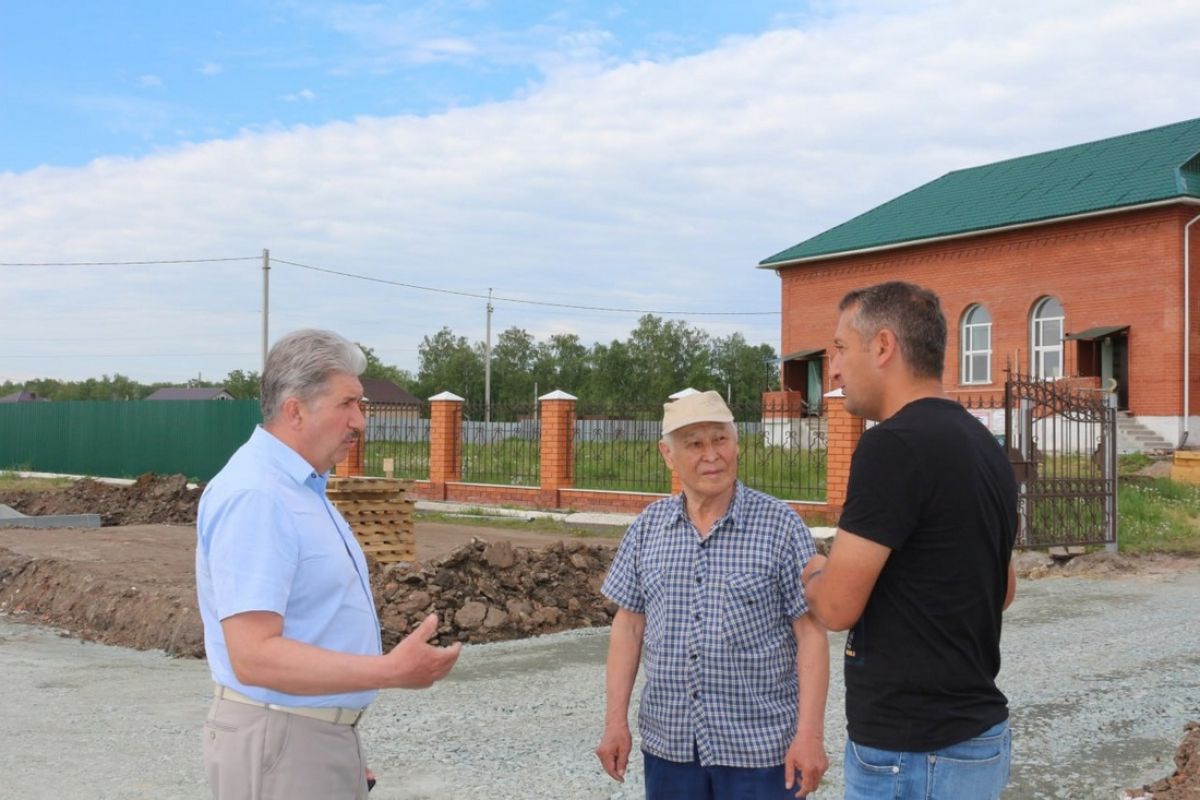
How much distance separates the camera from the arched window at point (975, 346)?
3266 cm

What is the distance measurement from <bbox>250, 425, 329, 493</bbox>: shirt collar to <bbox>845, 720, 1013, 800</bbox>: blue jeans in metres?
1.38

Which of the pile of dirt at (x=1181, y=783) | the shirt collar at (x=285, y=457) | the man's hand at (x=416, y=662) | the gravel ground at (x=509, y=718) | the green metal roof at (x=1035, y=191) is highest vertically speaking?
the green metal roof at (x=1035, y=191)

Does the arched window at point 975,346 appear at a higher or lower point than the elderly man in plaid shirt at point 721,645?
higher

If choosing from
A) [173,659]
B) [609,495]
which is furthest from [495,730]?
[609,495]

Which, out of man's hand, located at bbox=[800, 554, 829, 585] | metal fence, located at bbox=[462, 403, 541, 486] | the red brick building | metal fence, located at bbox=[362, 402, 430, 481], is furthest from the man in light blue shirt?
the red brick building

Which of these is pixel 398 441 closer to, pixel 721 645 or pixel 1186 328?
pixel 1186 328

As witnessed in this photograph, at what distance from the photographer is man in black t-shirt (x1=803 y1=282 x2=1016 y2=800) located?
2619 mm

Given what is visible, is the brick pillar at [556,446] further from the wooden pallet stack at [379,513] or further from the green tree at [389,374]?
the green tree at [389,374]

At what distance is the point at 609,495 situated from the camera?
21.0 meters

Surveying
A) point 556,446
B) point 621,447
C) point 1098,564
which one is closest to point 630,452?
point 621,447

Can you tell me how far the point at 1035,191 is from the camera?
105ft

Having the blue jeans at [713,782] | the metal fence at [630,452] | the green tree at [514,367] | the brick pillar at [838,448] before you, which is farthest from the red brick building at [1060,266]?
the green tree at [514,367]

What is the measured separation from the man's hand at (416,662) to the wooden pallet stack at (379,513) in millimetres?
10713

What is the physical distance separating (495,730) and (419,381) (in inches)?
3311
